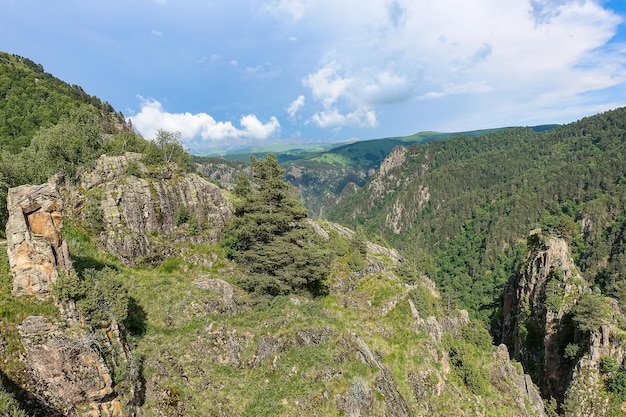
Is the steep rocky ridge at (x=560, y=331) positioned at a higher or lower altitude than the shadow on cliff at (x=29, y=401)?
lower

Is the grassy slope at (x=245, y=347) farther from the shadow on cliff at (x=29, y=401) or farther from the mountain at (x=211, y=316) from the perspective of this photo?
the shadow on cliff at (x=29, y=401)

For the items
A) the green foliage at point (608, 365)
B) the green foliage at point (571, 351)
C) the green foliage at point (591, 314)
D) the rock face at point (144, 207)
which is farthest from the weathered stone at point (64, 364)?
the green foliage at point (571, 351)

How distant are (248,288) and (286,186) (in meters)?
12.8

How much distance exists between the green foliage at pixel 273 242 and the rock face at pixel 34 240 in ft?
64.2

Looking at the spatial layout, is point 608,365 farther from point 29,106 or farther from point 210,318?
point 29,106

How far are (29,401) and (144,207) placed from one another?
90.8ft

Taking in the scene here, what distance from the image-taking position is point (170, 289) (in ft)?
108

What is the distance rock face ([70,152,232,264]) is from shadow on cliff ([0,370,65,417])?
22.3 m

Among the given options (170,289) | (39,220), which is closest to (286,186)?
(170,289)

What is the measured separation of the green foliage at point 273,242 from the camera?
122ft

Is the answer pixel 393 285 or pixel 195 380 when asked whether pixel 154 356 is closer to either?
pixel 195 380

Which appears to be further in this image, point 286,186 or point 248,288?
point 286,186

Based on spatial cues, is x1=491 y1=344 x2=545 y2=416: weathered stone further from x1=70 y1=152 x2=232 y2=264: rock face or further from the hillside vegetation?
x1=70 y1=152 x2=232 y2=264: rock face

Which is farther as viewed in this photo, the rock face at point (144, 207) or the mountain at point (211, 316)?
the rock face at point (144, 207)
